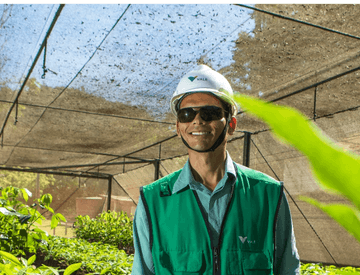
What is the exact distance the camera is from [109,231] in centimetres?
776

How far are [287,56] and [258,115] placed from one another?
148 inches

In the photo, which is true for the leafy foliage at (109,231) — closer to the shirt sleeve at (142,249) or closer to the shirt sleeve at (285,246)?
the shirt sleeve at (142,249)

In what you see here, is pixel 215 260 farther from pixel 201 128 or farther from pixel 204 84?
pixel 204 84

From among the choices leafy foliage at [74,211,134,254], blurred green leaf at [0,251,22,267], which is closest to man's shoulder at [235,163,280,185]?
blurred green leaf at [0,251,22,267]

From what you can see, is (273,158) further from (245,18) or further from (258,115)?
(258,115)

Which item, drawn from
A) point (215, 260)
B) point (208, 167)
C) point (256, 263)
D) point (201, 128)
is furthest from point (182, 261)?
point (201, 128)

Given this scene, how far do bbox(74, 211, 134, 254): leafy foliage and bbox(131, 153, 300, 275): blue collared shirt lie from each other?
239 inches

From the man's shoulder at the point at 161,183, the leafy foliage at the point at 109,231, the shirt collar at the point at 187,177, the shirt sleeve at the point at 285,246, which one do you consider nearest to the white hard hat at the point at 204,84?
the shirt collar at the point at 187,177

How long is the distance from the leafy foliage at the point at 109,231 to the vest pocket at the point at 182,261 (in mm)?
6112

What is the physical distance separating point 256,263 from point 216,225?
0.22 metres

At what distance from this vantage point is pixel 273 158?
662cm

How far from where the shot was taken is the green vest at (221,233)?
147cm

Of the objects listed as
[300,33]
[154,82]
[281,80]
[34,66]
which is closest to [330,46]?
[300,33]

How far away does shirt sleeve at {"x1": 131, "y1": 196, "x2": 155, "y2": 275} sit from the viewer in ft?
4.99
